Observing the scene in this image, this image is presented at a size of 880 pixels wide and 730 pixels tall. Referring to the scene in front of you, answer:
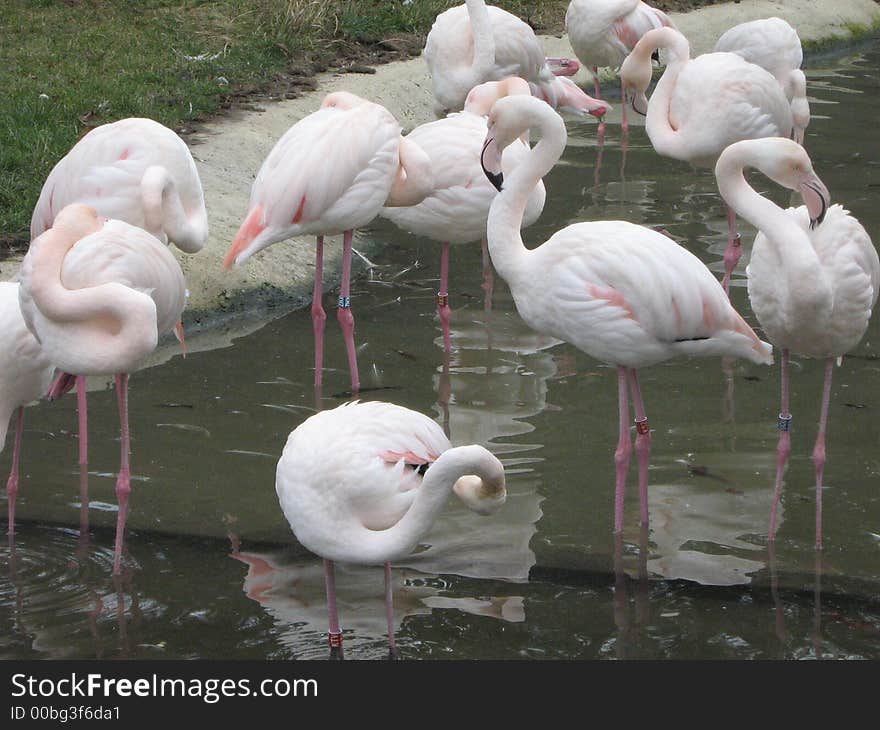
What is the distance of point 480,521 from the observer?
473cm

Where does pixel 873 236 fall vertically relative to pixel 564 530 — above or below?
above

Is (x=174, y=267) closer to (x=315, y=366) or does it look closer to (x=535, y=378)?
(x=315, y=366)

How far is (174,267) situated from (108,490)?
810 mm

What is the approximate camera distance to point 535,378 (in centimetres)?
600

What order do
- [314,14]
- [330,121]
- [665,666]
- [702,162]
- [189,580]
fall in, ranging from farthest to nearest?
[314,14], [702,162], [330,121], [189,580], [665,666]

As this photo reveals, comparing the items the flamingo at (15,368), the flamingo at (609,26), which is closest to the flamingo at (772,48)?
the flamingo at (609,26)

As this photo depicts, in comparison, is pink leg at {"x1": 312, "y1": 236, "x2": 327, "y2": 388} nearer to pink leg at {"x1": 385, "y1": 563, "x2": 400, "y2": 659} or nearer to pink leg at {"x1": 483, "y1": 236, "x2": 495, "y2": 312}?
pink leg at {"x1": 483, "y1": 236, "x2": 495, "y2": 312}

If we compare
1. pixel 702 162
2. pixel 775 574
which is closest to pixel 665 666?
pixel 775 574

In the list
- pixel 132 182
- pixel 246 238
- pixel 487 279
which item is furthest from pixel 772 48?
pixel 132 182

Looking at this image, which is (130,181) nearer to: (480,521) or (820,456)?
(480,521)

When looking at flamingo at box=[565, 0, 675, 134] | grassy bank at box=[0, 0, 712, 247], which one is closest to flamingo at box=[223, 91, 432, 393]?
grassy bank at box=[0, 0, 712, 247]

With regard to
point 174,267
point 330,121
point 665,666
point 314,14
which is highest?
point 314,14

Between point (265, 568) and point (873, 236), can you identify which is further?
point (873, 236)

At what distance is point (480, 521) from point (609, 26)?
6.21m
